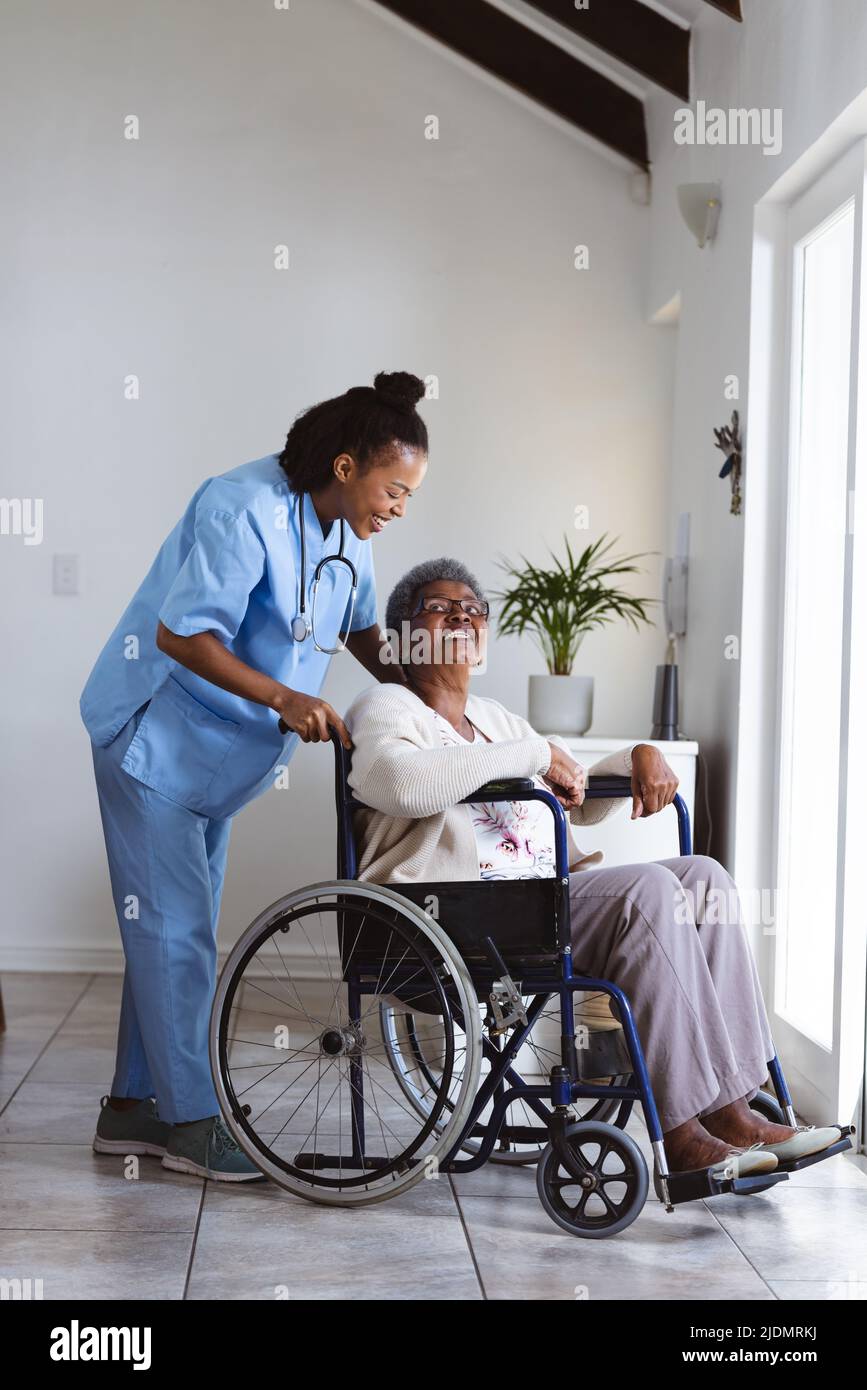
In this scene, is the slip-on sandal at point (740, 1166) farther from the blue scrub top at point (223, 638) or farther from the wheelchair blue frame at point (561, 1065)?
the blue scrub top at point (223, 638)

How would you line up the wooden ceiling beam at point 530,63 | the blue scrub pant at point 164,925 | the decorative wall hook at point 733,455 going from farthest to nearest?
the wooden ceiling beam at point 530,63
the decorative wall hook at point 733,455
the blue scrub pant at point 164,925

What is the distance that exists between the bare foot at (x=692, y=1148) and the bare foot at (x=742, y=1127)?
0.18ft

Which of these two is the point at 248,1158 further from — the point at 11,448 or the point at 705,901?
the point at 11,448

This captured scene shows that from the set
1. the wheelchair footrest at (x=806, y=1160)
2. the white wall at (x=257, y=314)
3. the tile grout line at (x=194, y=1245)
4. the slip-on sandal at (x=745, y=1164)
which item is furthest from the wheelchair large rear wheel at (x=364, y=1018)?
the white wall at (x=257, y=314)

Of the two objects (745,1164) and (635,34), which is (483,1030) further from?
(635,34)

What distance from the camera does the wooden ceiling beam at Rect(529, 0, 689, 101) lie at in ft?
11.2

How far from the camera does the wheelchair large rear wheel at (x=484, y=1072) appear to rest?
7.11ft

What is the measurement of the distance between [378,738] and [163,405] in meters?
2.13

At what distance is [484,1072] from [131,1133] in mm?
724

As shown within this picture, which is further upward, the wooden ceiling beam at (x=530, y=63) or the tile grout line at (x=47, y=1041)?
the wooden ceiling beam at (x=530, y=63)

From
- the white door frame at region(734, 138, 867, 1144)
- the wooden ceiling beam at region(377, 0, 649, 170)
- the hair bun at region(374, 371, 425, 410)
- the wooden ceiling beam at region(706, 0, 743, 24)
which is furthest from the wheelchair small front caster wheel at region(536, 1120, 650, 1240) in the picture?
the wooden ceiling beam at region(377, 0, 649, 170)

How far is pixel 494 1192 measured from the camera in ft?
7.21

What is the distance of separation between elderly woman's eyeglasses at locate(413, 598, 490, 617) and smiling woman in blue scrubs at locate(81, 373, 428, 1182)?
133 millimetres

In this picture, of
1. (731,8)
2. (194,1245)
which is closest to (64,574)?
(731,8)
